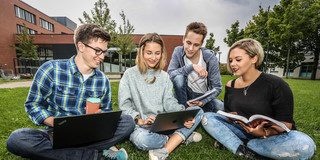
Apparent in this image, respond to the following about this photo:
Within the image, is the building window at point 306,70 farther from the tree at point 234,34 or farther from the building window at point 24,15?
the building window at point 24,15

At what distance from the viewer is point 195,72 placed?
9.73ft

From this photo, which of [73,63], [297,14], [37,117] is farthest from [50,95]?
[297,14]

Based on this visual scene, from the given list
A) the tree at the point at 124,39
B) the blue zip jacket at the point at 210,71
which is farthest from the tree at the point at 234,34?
the blue zip jacket at the point at 210,71

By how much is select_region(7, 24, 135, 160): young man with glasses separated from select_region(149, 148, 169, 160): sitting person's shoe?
33 cm

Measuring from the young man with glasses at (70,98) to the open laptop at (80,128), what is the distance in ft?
0.49

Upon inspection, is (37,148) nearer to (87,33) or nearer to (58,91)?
(58,91)

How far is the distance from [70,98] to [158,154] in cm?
136

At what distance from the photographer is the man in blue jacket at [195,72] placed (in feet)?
8.96

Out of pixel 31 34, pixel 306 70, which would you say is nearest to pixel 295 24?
pixel 306 70

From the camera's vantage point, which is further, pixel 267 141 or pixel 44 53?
pixel 44 53

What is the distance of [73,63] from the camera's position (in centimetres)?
201

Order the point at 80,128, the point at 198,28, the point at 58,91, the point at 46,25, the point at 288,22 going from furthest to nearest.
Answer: the point at 46,25 → the point at 288,22 → the point at 198,28 → the point at 58,91 → the point at 80,128

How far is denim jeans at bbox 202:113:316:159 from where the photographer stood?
1.58m

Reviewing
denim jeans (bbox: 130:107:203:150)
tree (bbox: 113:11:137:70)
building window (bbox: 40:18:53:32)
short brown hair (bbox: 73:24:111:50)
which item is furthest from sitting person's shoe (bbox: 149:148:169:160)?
building window (bbox: 40:18:53:32)
